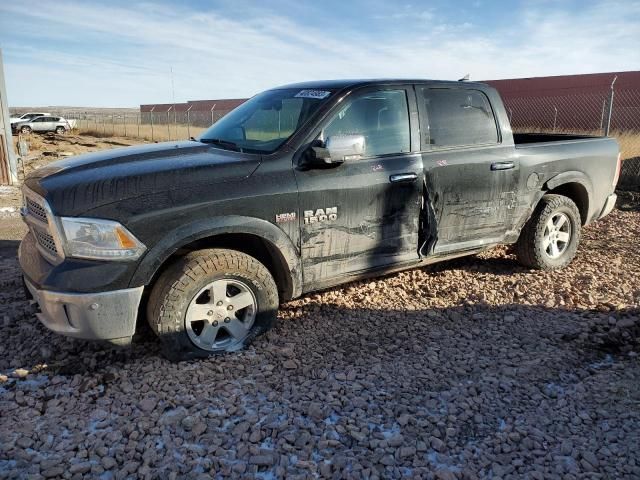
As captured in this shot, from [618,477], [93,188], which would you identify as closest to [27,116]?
[93,188]

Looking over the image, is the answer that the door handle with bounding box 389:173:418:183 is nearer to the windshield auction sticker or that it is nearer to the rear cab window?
the rear cab window

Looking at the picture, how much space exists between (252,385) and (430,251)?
6.51 ft

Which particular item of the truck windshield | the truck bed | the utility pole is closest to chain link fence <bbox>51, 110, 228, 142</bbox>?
the utility pole

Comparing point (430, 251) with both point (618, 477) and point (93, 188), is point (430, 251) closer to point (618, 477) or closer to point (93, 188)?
point (618, 477)

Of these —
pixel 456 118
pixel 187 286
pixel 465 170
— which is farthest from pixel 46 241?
pixel 456 118

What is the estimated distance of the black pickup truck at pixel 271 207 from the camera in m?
3.18

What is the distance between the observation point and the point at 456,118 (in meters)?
4.61

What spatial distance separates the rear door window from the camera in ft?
14.6

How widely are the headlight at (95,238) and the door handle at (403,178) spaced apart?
200 centimetres

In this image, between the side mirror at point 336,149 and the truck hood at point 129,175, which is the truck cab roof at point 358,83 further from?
the truck hood at point 129,175

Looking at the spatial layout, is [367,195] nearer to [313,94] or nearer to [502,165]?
[313,94]

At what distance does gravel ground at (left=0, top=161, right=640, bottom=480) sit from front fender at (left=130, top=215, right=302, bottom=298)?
0.64 m

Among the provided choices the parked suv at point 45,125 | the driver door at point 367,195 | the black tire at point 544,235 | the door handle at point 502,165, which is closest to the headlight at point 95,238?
the driver door at point 367,195

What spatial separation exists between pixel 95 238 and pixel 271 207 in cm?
113
